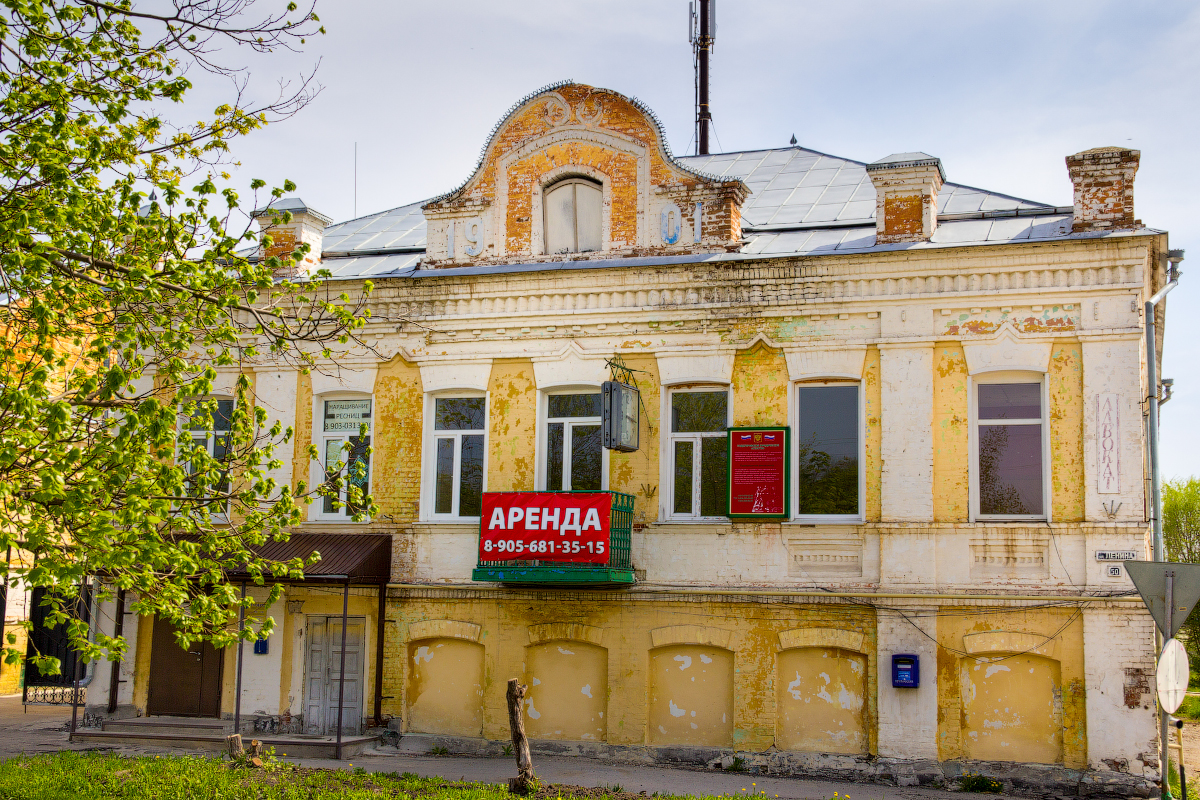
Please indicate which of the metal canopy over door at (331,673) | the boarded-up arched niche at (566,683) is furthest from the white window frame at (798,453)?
the metal canopy over door at (331,673)

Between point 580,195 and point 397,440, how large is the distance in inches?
158

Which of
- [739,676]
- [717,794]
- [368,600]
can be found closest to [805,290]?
[739,676]

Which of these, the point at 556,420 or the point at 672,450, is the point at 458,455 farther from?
the point at 672,450

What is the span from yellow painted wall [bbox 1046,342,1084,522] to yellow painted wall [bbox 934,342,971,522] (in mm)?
882

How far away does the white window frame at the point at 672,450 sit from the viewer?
13.2 metres

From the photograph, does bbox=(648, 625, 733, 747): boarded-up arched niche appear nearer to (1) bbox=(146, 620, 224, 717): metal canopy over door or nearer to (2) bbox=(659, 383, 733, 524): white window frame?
(2) bbox=(659, 383, 733, 524): white window frame

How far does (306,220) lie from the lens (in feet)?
50.4

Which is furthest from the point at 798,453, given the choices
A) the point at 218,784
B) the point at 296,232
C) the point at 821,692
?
the point at 296,232

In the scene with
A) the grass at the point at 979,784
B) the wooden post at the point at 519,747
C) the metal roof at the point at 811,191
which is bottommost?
the grass at the point at 979,784

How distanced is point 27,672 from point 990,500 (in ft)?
55.3

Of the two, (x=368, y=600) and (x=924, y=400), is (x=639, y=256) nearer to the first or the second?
(x=924, y=400)

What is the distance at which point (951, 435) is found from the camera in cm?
1223

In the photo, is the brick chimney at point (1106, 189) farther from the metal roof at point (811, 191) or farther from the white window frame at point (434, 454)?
the white window frame at point (434, 454)

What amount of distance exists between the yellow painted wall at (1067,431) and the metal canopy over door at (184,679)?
419 inches
